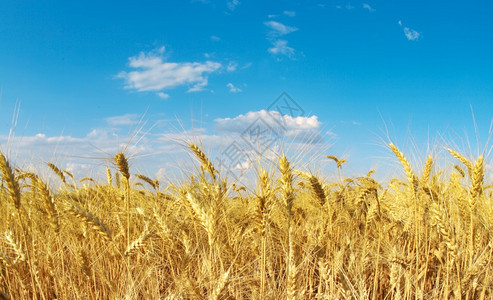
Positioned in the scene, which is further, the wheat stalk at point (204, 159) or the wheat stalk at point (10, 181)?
the wheat stalk at point (204, 159)

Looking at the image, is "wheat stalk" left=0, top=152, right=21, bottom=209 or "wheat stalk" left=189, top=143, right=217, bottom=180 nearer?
"wheat stalk" left=0, top=152, right=21, bottom=209

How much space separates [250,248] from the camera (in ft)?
12.2

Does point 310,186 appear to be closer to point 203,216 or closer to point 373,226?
point 203,216

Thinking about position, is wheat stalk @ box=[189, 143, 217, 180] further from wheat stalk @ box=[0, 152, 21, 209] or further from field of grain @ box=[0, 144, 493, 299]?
wheat stalk @ box=[0, 152, 21, 209]

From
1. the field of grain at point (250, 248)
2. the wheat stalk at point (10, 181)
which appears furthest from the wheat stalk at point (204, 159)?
the wheat stalk at point (10, 181)

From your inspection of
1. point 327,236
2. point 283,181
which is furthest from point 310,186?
point 327,236

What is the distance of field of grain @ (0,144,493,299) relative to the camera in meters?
2.49

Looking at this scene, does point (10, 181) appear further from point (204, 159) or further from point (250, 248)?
point (250, 248)

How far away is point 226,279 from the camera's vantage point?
6.20ft

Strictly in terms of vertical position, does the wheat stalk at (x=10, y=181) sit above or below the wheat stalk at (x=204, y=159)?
below

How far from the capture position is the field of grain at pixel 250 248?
98.2 inches

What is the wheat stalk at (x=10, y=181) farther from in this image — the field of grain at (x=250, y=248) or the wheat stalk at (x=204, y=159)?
the wheat stalk at (x=204, y=159)

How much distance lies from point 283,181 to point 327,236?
1.39m

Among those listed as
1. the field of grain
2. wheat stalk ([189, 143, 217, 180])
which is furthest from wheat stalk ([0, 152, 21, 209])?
wheat stalk ([189, 143, 217, 180])
